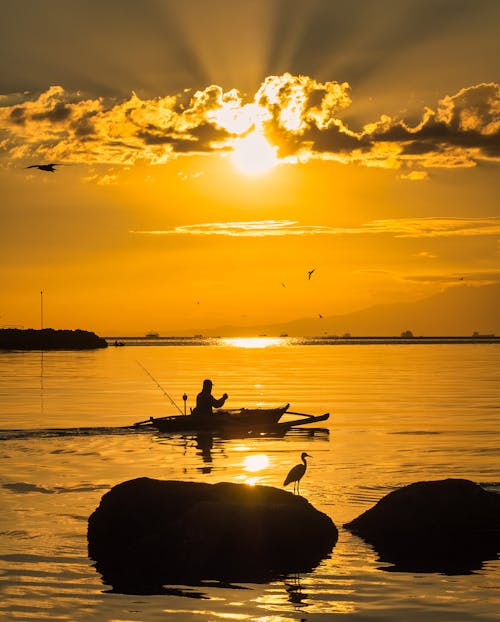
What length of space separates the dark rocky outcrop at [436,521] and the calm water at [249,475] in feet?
2.18

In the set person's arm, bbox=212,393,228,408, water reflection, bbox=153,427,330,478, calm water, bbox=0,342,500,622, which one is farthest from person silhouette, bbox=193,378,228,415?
calm water, bbox=0,342,500,622

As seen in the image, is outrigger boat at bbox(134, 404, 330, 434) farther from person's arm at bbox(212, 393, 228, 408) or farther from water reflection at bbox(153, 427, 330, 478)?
person's arm at bbox(212, 393, 228, 408)

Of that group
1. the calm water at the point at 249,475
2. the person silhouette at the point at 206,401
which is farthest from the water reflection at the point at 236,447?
the person silhouette at the point at 206,401

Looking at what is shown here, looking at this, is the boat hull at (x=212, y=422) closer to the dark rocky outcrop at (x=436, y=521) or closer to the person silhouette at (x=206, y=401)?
the person silhouette at (x=206, y=401)

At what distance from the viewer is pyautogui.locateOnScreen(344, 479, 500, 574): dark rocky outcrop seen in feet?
69.3

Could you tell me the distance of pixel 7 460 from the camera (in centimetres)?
→ 3456

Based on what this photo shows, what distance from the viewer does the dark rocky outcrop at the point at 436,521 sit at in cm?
2111

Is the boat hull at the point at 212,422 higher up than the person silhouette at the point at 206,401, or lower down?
lower down

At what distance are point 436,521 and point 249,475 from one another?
10.5 metres

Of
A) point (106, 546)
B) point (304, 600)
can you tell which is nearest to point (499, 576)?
point (304, 600)

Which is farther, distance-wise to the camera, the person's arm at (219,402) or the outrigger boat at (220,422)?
the outrigger boat at (220,422)

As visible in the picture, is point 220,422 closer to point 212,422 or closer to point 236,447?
point 212,422

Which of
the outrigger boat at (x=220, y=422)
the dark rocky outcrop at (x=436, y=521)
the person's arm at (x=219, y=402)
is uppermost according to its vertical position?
the person's arm at (x=219, y=402)

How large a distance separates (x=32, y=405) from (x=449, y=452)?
1229 inches
